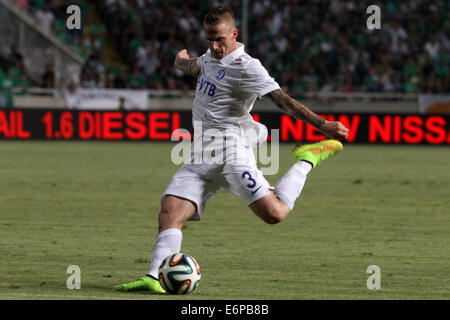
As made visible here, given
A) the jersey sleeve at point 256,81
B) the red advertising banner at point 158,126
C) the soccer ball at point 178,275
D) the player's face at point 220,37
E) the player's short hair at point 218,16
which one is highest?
the player's short hair at point 218,16

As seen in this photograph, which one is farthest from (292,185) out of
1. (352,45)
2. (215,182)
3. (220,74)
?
(352,45)

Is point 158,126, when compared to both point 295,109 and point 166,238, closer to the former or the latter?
point 166,238

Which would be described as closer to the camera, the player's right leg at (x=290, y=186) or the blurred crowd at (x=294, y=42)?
the player's right leg at (x=290, y=186)

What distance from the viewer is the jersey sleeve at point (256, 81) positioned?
701 centimetres

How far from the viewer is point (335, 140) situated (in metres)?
7.61

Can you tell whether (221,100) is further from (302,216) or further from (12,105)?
(12,105)

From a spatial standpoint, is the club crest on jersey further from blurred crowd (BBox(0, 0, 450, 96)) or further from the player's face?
blurred crowd (BBox(0, 0, 450, 96))

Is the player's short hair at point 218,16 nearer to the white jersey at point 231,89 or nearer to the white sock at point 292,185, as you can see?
the white jersey at point 231,89

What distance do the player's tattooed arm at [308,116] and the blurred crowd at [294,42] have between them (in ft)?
68.3

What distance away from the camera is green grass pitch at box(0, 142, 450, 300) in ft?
24.0

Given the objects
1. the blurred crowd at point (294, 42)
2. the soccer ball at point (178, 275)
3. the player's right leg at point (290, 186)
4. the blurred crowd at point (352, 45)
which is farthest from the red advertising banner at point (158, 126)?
the soccer ball at point (178, 275)

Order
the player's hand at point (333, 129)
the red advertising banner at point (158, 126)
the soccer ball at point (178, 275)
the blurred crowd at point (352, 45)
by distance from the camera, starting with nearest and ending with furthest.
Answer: the soccer ball at point (178, 275)
the player's hand at point (333, 129)
the red advertising banner at point (158, 126)
the blurred crowd at point (352, 45)

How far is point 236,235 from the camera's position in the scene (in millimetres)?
10305

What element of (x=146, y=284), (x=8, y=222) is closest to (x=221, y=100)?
(x=146, y=284)
